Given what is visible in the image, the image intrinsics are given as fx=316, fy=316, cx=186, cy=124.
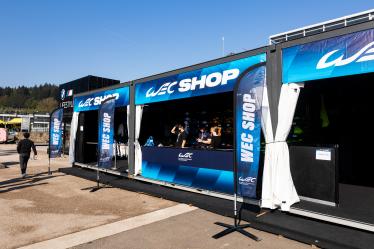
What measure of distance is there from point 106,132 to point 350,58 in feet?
21.4

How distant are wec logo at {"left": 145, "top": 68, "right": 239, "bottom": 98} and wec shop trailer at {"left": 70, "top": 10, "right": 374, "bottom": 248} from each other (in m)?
0.02

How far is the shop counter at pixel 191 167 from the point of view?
6848 mm

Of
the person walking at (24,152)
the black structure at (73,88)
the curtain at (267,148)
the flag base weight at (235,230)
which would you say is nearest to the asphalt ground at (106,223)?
the flag base weight at (235,230)

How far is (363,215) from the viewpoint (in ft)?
15.8

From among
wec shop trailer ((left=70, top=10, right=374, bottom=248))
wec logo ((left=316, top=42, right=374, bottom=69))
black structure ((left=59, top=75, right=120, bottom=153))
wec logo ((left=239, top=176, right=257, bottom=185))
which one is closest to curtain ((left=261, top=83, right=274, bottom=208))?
wec shop trailer ((left=70, top=10, right=374, bottom=248))

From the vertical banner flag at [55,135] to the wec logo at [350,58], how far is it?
983cm

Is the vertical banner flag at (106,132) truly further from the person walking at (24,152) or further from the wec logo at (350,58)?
the wec logo at (350,58)

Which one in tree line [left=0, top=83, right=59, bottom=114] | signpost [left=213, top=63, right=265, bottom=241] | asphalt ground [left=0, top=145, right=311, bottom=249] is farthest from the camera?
tree line [left=0, top=83, right=59, bottom=114]

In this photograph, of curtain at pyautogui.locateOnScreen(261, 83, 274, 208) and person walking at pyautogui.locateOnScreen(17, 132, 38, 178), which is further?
person walking at pyautogui.locateOnScreen(17, 132, 38, 178)

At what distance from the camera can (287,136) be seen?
5652 millimetres

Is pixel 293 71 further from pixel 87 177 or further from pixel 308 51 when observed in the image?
pixel 87 177

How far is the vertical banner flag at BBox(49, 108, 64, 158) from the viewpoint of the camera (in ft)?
39.1

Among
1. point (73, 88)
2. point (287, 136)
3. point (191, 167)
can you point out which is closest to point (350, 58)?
point (287, 136)

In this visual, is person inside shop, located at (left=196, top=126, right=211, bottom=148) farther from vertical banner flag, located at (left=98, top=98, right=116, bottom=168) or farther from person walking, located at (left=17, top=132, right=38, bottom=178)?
person walking, located at (left=17, top=132, right=38, bottom=178)
